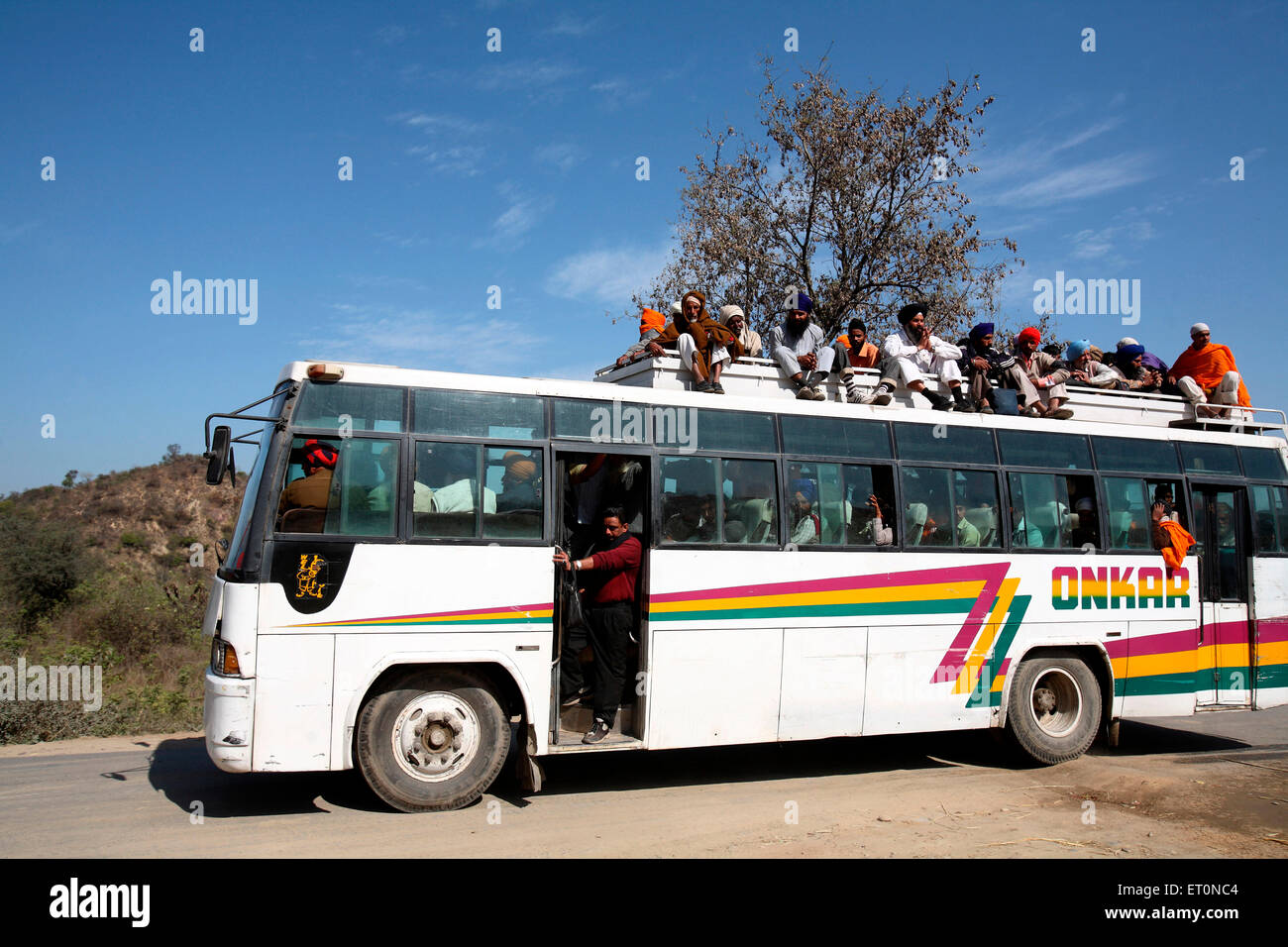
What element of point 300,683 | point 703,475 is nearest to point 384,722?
point 300,683

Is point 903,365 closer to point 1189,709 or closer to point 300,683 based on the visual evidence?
point 1189,709

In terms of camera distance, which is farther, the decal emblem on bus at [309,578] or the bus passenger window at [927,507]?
the bus passenger window at [927,507]

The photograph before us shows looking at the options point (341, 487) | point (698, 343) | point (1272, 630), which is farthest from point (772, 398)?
point (1272, 630)

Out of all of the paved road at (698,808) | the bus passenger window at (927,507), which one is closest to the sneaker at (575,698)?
the paved road at (698,808)

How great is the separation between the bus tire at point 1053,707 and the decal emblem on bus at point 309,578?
21.3ft

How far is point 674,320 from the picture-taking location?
29.2ft

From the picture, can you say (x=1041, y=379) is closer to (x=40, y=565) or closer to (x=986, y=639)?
(x=986, y=639)

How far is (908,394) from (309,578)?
19.4 ft

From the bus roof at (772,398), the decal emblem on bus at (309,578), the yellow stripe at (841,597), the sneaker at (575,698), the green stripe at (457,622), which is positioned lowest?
the sneaker at (575,698)

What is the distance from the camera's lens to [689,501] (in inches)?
307

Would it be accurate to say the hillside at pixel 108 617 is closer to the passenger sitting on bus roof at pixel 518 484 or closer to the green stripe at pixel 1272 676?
the passenger sitting on bus roof at pixel 518 484

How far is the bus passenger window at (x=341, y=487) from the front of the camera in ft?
21.7

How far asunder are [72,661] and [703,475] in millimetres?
10103

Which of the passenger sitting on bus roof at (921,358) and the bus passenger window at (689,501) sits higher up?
the passenger sitting on bus roof at (921,358)
